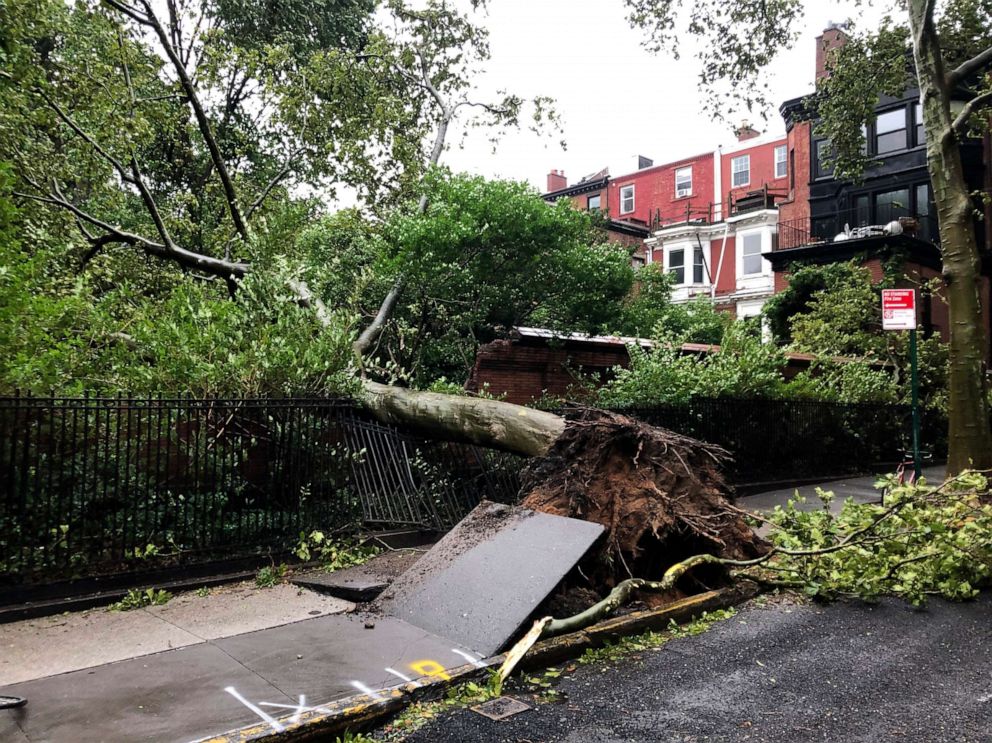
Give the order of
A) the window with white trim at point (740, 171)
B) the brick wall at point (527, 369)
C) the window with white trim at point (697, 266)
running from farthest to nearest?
the window with white trim at point (740, 171), the window with white trim at point (697, 266), the brick wall at point (527, 369)

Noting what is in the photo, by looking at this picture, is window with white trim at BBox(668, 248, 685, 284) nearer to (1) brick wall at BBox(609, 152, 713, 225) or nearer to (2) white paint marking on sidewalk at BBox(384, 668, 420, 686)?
(1) brick wall at BBox(609, 152, 713, 225)

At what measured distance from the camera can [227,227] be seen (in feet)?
52.9

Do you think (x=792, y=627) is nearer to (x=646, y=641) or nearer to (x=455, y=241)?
(x=646, y=641)

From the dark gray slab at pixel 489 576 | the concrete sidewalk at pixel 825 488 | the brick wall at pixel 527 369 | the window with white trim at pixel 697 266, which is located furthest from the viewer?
the window with white trim at pixel 697 266

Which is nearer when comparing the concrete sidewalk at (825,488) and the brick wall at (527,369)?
the concrete sidewalk at (825,488)

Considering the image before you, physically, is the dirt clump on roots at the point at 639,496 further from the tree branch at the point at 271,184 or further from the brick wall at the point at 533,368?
the tree branch at the point at 271,184

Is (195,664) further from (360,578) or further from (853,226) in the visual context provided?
(853,226)

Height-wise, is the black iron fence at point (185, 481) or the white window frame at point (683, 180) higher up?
the white window frame at point (683, 180)

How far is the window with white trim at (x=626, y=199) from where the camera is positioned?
41.2 metres

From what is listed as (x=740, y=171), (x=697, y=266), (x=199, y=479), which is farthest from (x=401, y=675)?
(x=740, y=171)

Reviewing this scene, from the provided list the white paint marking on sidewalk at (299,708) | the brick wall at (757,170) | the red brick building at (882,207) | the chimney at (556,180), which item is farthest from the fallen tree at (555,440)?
the chimney at (556,180)

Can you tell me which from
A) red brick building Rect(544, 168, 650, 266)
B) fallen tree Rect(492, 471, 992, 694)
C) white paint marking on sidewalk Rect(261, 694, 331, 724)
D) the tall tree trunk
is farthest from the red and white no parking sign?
red brick building Rect(544, 168, 650, 266)

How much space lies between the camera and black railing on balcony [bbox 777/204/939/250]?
24.9m

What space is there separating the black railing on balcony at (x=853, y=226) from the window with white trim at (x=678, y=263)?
5.46 meters
